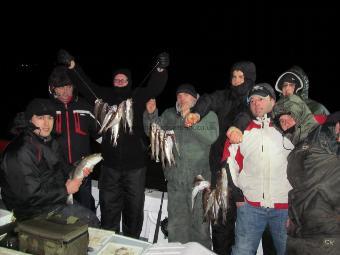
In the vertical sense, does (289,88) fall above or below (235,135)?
above

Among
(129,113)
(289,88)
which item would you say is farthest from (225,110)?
(129,113)

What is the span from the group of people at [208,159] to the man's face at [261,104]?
0.01m

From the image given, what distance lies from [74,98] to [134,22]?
8870 cm

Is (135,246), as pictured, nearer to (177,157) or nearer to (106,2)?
(177,157)

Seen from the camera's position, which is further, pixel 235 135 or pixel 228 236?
pixel 228 236

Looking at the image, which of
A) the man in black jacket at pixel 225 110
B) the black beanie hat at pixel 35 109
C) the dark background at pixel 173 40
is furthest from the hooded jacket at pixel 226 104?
the dark background at pixel 173 40

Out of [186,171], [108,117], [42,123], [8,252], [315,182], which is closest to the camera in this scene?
[8,252]

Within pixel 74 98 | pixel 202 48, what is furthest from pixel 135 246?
pixel 202 48

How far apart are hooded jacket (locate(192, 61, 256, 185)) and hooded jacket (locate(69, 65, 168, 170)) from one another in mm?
1216

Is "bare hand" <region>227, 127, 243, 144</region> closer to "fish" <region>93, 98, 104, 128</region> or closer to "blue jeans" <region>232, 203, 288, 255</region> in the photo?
"blue jeans" <region>232, 203, 288, 255</region>

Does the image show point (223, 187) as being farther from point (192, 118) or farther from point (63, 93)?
point (63, 93)

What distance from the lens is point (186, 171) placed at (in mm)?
5180

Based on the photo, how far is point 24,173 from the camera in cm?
401

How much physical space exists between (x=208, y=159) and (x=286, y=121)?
145 cm
